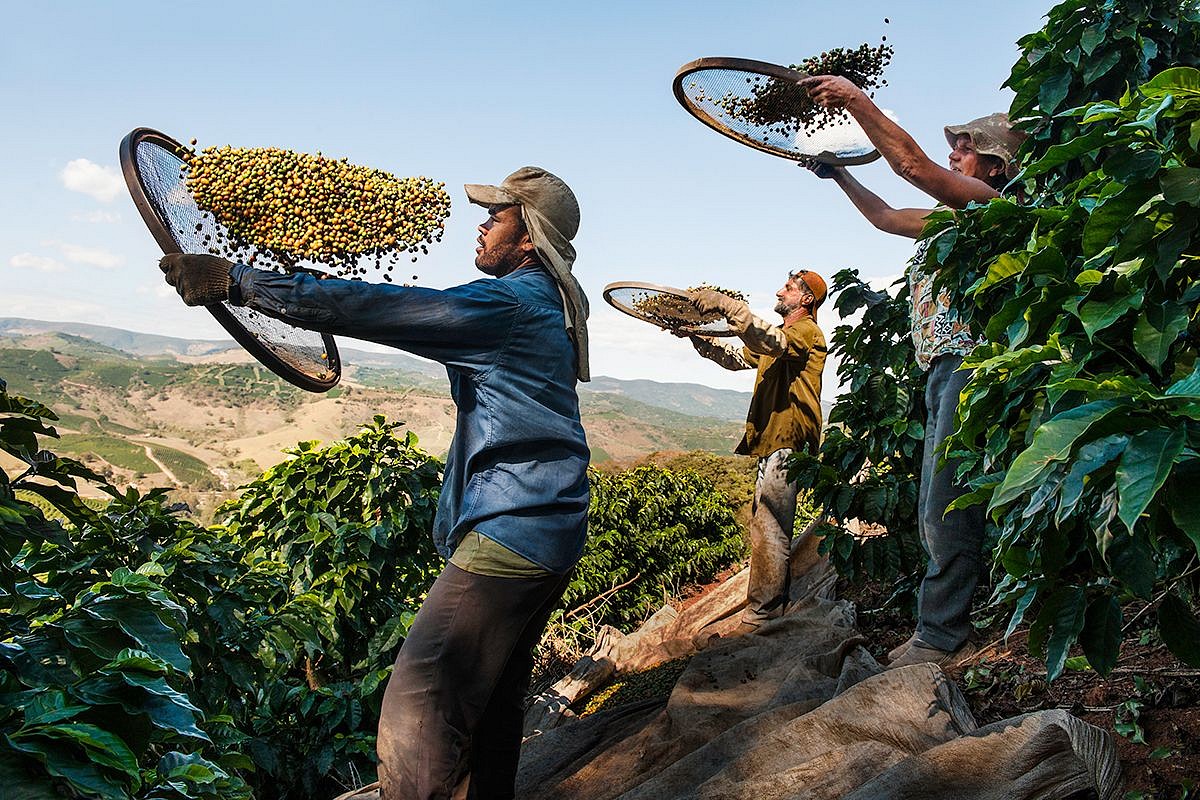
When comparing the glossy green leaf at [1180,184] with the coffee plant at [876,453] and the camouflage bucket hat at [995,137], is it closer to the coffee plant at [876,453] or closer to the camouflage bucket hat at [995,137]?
the camouflage bucket hat at [995,137]

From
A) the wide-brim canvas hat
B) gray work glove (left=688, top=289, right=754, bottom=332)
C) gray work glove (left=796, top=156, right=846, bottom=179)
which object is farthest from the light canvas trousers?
the wide-brim canvas hat

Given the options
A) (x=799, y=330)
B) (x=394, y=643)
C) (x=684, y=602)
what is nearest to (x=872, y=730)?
(x=394, y=643)

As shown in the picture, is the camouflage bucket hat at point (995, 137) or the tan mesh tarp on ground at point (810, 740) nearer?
the tan mesh tarp on ground at point (810, 740)

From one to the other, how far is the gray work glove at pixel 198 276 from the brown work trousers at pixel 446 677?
0.94 meters

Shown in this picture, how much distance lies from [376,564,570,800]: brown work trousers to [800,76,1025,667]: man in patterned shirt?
1744mm

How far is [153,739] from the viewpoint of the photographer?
119cm

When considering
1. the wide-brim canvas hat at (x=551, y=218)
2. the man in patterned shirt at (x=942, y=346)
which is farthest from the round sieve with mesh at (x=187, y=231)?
the man in patterned shirt at (x=942, y=346)

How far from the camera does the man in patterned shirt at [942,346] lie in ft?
10.7

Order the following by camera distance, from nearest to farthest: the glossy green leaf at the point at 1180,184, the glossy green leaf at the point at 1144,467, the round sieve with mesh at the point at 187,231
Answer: the glossy green leaf at the point at 1144,467, the glossy green leaf at the point at 1180,184, the round sieve with mesh at the point at 187,231

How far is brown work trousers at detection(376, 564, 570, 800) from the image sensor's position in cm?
216

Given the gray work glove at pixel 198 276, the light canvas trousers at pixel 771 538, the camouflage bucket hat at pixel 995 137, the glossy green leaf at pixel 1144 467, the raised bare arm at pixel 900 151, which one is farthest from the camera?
the light canvas trousers at pixel 771 538

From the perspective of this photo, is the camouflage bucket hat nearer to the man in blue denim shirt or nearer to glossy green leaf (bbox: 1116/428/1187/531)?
the man in blue denim shirt

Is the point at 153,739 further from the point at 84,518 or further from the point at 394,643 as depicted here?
the point at 394,643

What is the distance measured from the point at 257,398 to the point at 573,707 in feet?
218
